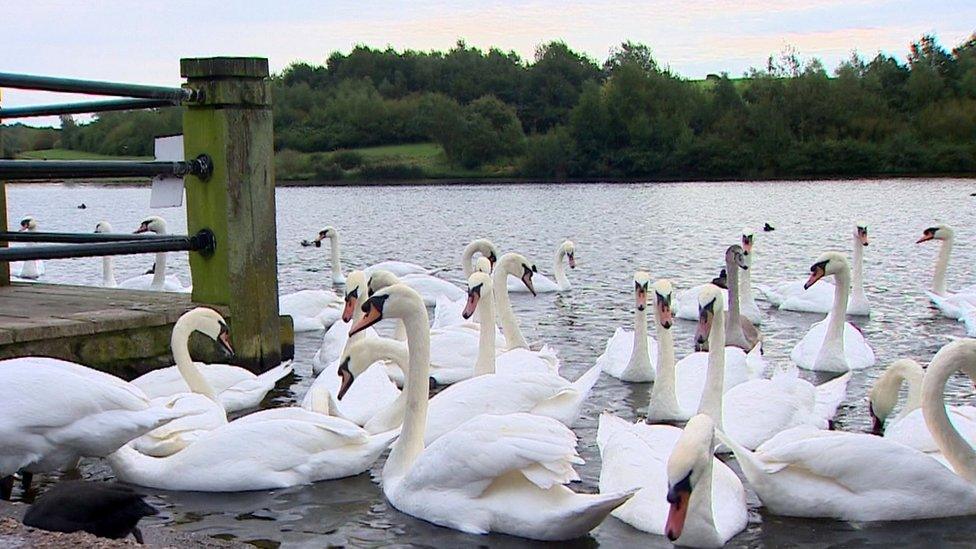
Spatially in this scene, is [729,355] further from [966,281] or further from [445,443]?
[966,281]

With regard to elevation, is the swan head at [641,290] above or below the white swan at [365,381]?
above

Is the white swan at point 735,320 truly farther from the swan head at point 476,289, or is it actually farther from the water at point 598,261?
the swan head at point 476,289

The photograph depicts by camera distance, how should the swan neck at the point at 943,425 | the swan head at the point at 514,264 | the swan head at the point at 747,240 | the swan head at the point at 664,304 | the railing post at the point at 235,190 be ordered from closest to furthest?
the swan neck at the point at 943,425 < the railing post at the point at 235,190 < the swan head at the point at 664,304 < the swan head at the point at 514,264 < the swan head at the point at 747,240

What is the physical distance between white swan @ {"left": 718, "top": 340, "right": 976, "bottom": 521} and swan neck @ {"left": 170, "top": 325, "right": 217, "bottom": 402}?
10.1 feet

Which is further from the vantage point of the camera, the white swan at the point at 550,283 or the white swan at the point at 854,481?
the white swan at the point at 550,283

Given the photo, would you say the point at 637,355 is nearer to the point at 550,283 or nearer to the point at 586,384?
the point at 586,384

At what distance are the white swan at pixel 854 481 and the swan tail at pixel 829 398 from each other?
73.2 inches

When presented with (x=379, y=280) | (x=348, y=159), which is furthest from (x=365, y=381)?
(x=348, y=159)

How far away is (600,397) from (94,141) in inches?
2263

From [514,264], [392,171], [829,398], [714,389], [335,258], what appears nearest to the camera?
[714,389]

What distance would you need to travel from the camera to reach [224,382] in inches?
305

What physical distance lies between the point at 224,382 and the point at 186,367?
62cm

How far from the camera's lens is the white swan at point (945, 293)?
13000mm

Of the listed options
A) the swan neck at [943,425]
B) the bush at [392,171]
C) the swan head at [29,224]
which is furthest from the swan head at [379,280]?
the bush at [392,171]
